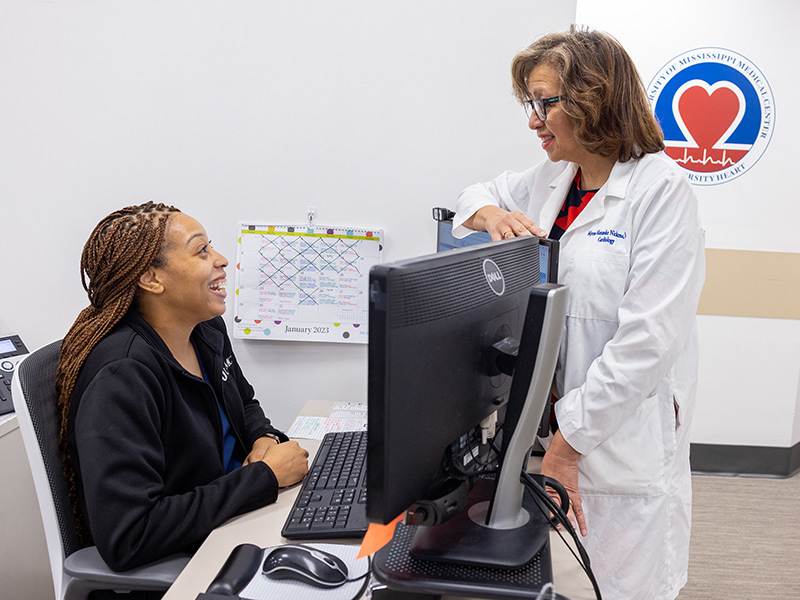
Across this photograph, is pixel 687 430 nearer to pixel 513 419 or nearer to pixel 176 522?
pixel 513 419

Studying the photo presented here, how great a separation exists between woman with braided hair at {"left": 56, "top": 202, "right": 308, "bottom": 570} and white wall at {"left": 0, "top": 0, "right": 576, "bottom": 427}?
26.8 inches

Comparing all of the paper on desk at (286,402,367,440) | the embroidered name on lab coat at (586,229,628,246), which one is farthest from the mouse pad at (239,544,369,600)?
the embroidered name on lab coat at (586,229,628,246)

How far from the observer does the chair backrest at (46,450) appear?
3.65ft

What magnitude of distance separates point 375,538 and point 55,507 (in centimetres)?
69

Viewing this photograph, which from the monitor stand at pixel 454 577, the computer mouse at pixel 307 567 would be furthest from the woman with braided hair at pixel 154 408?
the monitor stand at pixel 454 577

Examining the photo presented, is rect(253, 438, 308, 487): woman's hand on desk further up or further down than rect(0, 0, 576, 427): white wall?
further down

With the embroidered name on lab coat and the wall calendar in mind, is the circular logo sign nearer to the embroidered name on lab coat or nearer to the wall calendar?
the wall calendar

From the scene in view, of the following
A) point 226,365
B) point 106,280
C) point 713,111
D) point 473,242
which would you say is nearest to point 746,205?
point 713,111

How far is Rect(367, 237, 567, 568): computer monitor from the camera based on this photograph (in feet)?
2.23

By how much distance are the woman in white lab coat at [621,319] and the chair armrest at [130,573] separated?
68 cm

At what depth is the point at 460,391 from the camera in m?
0.79

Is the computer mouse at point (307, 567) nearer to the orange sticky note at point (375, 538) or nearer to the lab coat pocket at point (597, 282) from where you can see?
the orange sticky note at point (375, 538)

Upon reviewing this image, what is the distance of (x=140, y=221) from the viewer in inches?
50.9

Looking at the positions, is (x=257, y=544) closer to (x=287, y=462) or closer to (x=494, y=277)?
(x=287, y=462)
